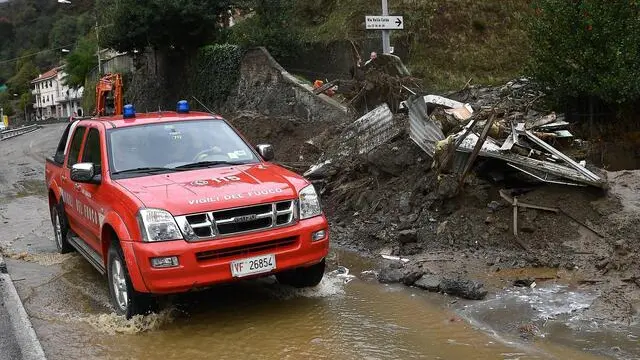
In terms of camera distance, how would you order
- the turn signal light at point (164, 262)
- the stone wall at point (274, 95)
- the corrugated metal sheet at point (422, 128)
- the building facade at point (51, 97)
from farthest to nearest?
the building facade at point (51, 97), the stone wall at point (274, 95), the corrugated metal sheet at point (422, 128), the turn signal light at point (164, 262)

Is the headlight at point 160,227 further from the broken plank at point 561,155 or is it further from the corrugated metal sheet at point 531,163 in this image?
the broken plank at point 561,155

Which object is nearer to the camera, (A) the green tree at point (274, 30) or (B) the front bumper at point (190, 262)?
(B) the front bumper at point (190, 262)

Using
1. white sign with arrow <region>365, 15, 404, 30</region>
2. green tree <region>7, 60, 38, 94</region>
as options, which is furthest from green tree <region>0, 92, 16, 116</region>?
white sign with arrow <region>365, 15, 404, 30</region>

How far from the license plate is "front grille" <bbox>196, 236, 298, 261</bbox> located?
0.06 metres

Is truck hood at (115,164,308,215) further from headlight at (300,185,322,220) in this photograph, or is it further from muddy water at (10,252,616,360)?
muddy water at (10,252,616,360)

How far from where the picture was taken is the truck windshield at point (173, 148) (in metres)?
6.29

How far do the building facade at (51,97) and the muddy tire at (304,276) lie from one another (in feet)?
330

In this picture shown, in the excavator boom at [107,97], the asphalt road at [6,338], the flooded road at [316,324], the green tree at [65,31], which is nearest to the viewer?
the flooded road at [316,324]

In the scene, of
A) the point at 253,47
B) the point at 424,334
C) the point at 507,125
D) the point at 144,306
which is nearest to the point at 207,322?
the point at 144,306

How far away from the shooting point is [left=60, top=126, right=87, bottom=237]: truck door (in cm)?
730

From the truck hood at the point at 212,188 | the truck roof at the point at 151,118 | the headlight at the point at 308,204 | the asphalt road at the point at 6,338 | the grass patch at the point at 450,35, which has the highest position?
the grass patch at the point at 450,35

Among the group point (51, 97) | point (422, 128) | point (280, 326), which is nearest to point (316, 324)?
point (280, 326)

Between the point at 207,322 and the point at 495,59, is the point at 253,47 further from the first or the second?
the point at 207,322

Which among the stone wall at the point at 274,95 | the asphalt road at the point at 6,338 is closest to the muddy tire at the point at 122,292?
the asphalt road at the point at 6,338
